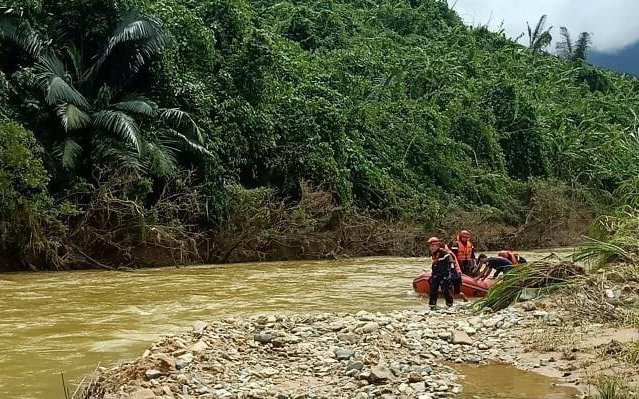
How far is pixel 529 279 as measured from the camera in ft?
36.1

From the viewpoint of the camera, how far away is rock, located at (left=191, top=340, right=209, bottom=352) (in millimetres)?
7457

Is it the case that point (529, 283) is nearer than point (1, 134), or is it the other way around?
point (529, 283)

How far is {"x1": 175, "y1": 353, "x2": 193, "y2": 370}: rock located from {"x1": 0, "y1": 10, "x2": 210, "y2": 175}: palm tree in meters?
11.3

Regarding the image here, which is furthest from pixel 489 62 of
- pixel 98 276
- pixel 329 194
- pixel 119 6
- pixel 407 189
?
pixel 98 276

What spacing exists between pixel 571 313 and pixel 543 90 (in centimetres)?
3932

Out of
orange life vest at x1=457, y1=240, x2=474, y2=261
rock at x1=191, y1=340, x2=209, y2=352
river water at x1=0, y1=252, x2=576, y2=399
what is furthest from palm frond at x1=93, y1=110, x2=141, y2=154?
rock at x1=191, y1=340, x2=209, y2=352

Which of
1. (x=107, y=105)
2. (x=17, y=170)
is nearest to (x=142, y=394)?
(x=17, y=170)

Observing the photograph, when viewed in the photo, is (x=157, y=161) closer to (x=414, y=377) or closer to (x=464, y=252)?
(x=464, y=252)

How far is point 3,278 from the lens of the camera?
54.1 ft

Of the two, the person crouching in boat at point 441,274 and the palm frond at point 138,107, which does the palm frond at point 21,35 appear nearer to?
the palm frond at point 138,107

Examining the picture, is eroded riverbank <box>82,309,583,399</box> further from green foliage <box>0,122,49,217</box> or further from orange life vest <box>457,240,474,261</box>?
green foliage <box>0,122,49,217</box>

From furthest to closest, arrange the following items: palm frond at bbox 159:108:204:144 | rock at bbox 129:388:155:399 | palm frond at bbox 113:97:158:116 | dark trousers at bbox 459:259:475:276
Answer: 1. palm frond at bbox 159:108:204:144
2. palm frond at bbox 113:97:158:116
3. dark trousers at bbox 459:259:475:276
4. rock at bbox 129:388:155:399

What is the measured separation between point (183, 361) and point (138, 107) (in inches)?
505

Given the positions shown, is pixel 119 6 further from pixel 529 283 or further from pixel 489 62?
pixel 489 62
